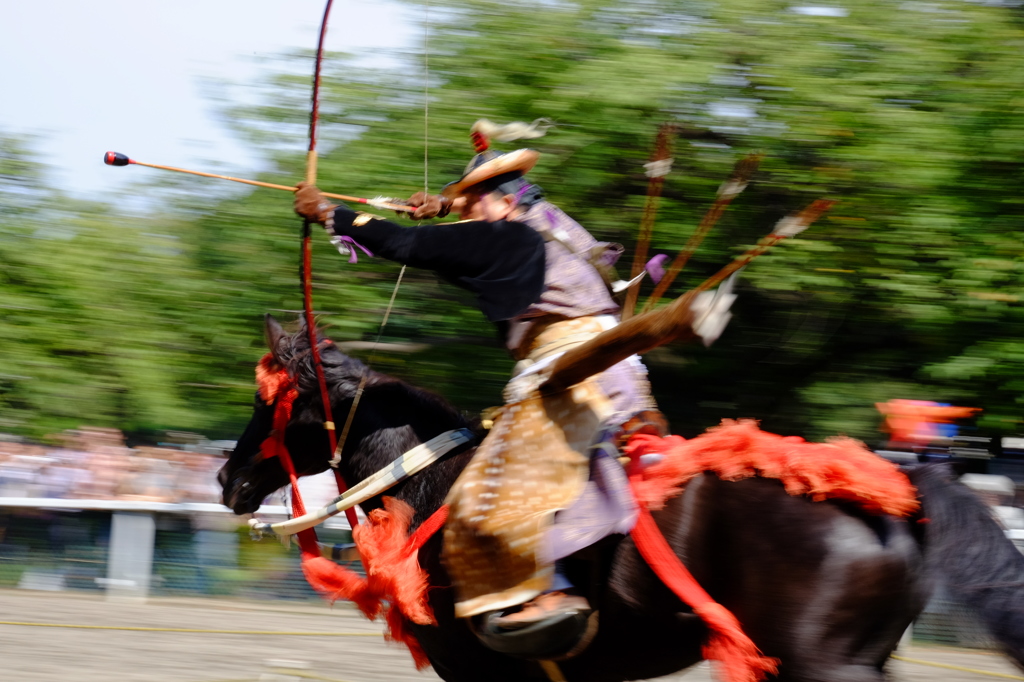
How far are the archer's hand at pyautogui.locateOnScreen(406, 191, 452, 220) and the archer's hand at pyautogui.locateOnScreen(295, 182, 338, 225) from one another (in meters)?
0.48

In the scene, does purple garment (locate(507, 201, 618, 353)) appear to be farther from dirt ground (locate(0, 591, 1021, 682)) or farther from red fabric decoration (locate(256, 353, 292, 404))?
dirt ground (locate(0, 591, 1021, 682))

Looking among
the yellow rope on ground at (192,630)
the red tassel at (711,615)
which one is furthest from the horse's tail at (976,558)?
the yellow rope on ground at (192,630)

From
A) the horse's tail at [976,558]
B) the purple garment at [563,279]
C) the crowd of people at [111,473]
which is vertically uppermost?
the purple garment at [563,279]

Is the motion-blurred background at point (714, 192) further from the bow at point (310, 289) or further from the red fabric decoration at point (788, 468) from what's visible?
the red fabric decoration at point (788, 468)

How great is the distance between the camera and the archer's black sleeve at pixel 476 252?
320cm

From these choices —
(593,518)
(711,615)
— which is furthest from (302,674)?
(711,615)

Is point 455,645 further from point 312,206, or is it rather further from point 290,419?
point 312,206

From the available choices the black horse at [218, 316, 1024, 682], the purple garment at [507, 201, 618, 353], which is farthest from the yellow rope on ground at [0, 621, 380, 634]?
the purple garment at [507, 201, 618, 353]

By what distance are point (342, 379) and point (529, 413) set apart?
119cm

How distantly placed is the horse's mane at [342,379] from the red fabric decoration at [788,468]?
113 cm

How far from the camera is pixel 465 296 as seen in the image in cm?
794

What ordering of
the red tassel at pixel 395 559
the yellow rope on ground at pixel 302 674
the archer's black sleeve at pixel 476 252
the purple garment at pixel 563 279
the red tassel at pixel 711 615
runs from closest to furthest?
the red tassel at pixel 711 615, the archer's black sleeve at pixel 476 252, the purple garment at pixel 563 279, the red tassel at pixel 395 559, the yellow rope on ground at pixel 302 674

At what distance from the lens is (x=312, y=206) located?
3379 mm

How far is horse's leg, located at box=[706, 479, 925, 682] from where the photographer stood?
9.28 ft
